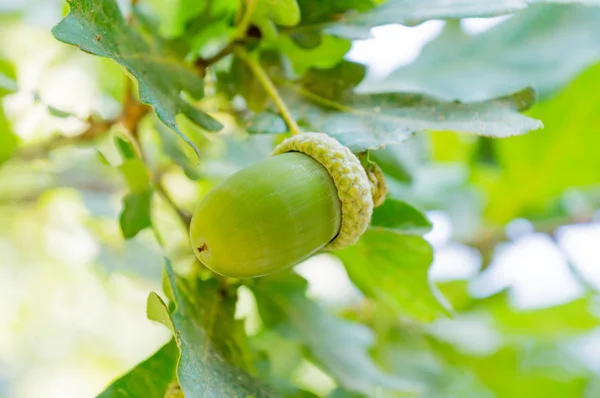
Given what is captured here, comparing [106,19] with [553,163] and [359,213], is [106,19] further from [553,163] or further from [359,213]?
[553,163]

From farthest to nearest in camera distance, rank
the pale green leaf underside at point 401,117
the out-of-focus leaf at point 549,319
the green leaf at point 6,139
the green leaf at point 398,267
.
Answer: the out-of-focus leaf at point 549,319, the green leaf at point 6,139, the green leaf at point 398,267, the pale green leaf underside at point 401,117

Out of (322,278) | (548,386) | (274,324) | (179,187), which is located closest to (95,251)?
(179,187)

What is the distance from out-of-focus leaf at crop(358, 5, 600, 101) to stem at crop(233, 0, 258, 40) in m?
0.36

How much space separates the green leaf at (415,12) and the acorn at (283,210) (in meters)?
0.17

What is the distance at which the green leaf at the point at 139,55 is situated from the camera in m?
0.57

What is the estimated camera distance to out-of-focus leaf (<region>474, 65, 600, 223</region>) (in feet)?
4.64

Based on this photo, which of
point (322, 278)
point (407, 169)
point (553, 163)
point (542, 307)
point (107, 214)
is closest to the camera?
point (407, 169)

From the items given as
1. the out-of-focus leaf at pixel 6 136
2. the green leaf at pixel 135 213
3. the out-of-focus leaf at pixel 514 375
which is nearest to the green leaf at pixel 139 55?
the green leaf at pixel 135 213

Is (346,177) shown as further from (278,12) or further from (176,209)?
(176,209)

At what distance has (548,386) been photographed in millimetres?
1463

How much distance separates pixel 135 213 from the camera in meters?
0.83

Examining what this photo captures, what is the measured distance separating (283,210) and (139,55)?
265 mm

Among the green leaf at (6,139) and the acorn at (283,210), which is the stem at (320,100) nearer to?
the acorn at (283,210)

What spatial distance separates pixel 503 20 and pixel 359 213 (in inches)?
31.2
